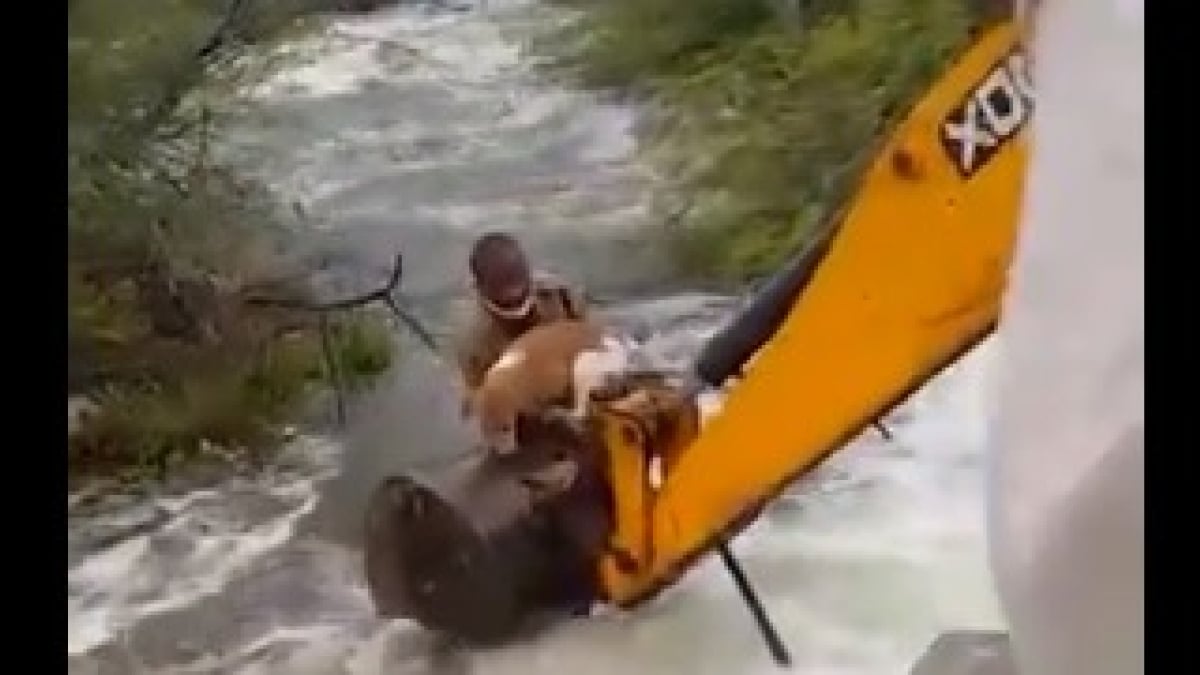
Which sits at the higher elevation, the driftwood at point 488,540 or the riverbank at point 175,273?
the riverbank at point 175,273

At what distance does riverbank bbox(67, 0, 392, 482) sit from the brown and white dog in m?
0.04

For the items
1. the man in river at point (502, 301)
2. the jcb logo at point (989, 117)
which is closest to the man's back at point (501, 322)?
the man in river at point (502, 301)

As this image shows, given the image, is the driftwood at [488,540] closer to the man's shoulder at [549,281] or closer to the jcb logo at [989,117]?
the man's shoulder at [549,281]

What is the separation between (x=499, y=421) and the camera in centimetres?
65

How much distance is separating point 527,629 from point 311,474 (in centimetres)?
9

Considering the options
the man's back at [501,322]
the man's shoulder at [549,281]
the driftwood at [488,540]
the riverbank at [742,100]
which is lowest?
the driftwood at [488,540]

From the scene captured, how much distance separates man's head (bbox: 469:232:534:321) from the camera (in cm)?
66

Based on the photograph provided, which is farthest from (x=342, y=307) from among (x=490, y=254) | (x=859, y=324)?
(x=859, y=324)

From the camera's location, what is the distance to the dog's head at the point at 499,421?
25.6 inches

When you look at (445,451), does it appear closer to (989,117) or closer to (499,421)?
(499,421)

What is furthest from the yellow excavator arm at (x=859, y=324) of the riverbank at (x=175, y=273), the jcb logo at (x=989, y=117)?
the riverbank at (x=175, y=273)

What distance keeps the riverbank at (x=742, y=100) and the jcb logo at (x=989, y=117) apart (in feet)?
0.14
